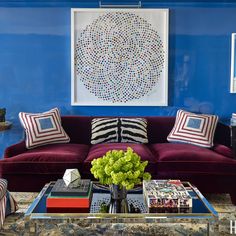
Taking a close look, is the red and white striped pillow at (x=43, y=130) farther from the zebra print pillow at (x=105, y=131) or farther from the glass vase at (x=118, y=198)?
the glass vase at (x=118, y=198)

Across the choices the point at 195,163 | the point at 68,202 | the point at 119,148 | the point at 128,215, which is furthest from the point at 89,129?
the point at 128,215

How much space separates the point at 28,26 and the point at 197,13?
197 cm

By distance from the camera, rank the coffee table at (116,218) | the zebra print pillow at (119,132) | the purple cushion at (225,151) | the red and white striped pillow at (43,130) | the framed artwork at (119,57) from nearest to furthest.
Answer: the coffee table at (116,218) < the purple cushion at (225,151) < the red and white striped pillow at (43,130) < the zebra print pillow at (119,132) < the framed artwork at (119,57)

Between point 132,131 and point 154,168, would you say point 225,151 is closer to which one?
point 154,168

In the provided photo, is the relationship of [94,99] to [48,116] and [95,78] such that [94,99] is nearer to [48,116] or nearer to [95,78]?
[95,78]

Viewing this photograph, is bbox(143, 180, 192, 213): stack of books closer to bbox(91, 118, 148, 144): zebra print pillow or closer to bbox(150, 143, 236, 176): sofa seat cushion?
bbox(150, 143, 236, 176): sofa seat cushion

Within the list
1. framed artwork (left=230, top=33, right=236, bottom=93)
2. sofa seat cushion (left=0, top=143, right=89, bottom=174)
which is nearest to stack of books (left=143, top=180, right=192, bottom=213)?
sofa seat cushion (left=0, top=143, right=89, bottom=174)

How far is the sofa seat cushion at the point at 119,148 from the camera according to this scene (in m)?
3.38

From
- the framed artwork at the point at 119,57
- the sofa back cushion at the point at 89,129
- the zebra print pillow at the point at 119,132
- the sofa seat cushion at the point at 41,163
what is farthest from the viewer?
the framed artwork at the point at 119,57

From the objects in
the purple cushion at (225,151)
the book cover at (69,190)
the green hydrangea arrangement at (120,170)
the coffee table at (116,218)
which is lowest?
the coffee table at (116,218)

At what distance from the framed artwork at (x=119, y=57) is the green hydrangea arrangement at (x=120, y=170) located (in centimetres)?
203

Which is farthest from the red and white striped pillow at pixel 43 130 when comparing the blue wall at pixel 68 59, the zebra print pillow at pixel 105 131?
the blue wall at pixel 68 59

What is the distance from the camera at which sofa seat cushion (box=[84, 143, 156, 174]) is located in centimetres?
338

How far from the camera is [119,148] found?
3602 millimetres
